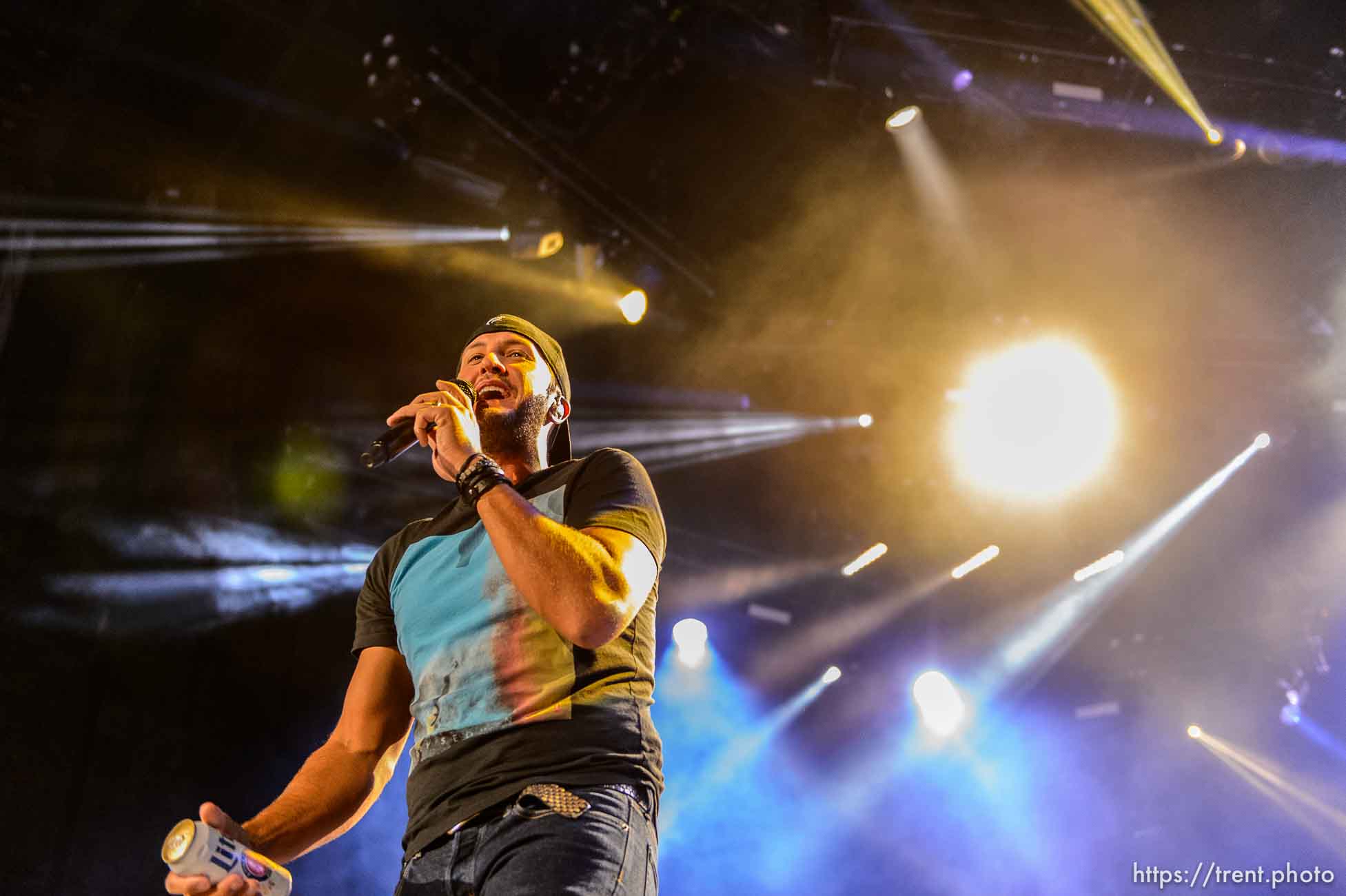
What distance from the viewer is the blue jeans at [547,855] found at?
1.29 m

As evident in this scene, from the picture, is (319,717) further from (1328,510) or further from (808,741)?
(1328,510)

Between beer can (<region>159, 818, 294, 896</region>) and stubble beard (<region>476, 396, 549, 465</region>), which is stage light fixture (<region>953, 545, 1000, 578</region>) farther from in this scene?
beer can (<region>159, 818, 294, 896</region>)

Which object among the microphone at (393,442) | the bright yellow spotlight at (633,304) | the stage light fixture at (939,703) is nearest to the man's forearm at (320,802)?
the microphone at (393,442)

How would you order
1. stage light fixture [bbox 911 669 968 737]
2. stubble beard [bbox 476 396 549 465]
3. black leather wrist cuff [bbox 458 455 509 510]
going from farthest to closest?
stage light fixture [bbox 911 669 968 737]
stubble beard [bbox 476 396 549 465]
black leather wrist cuff [bbox 458 455 509 510]

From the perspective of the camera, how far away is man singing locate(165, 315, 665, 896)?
1369 millimetres

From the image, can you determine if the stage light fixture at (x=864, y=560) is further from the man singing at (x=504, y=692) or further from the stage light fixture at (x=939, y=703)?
the man singing at (x=504, y=692)

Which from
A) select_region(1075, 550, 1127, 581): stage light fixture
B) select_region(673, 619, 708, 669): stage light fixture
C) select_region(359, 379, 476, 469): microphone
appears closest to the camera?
select_region(359, 379, 476, 469): microphone

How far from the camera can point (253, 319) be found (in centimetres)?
482

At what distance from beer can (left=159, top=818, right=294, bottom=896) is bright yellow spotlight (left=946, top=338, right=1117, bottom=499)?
662 centimetres

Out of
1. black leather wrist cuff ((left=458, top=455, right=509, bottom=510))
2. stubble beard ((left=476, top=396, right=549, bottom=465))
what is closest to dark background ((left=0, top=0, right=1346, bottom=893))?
stubble beard ((left=476, top=396, right=549, bottom=465))

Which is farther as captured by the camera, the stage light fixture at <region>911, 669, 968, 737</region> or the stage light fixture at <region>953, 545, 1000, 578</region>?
the stage light fixture at <region>953, 545, 1000, 578</region>

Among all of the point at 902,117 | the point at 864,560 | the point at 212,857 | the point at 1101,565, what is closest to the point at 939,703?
the point at 864,560

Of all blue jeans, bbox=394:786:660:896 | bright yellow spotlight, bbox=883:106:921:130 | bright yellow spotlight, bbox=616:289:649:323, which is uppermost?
bright yellow spotlight, bbox=616:289:649:323

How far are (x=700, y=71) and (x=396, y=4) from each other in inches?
58.4
